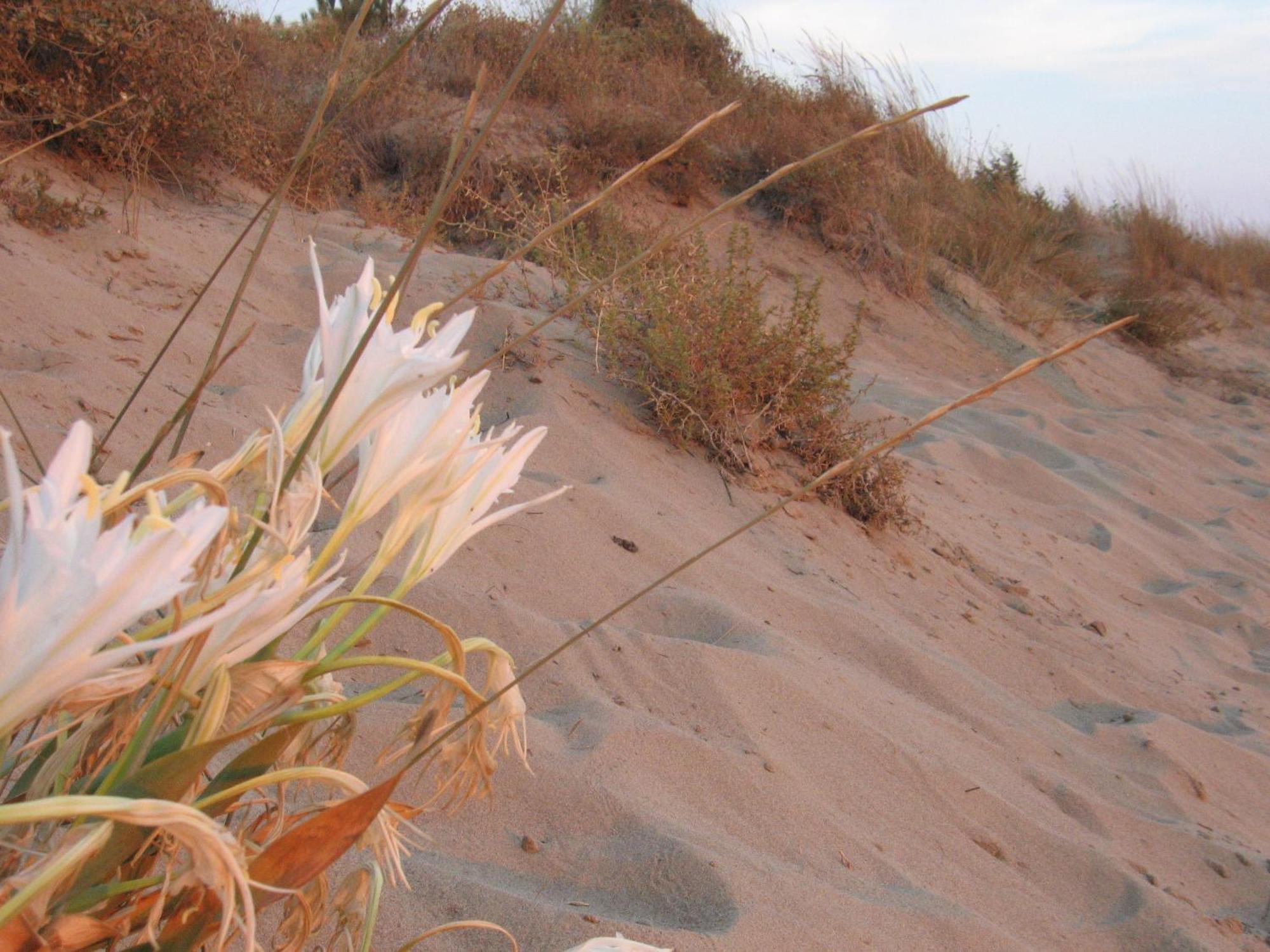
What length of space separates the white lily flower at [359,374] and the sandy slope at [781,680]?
0.70 metres

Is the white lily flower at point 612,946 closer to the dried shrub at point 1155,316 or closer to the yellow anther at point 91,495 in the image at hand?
the yellow anther at point 91,495

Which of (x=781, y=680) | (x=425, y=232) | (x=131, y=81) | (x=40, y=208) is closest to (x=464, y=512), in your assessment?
(x=425, y=232)

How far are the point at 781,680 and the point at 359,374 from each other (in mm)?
1588

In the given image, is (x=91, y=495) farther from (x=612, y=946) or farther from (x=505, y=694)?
(x=612, y=946)

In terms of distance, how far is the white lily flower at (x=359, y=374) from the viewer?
62 centimetres

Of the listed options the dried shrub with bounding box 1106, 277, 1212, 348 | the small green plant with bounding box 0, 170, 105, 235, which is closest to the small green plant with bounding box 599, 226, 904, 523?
the small green plant with bounding box 0, 170, 105, 235

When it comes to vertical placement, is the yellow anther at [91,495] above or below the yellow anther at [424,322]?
below

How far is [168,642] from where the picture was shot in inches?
16.5

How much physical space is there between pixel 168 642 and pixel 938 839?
167cm

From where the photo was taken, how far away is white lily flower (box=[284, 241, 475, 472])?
0.62 meters

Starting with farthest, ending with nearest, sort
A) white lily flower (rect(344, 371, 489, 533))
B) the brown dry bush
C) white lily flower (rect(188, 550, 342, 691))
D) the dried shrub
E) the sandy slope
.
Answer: the dried shrub → the brown dry bush → the sandy slope → white lily flower (rect(344, 371, 489, 533)) → white lily flower (rect(188, 550, 342, 691))

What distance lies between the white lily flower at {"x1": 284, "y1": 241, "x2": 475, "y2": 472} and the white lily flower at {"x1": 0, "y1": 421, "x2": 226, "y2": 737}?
184 mm

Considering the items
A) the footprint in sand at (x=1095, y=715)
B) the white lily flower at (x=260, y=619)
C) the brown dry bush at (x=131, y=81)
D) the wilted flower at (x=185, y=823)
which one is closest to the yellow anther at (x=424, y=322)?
the white lily flower at (x=260, y=619)

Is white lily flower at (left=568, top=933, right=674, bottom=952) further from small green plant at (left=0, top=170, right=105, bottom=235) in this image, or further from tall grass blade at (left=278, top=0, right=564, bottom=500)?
small green plant at (left=0, top=170, right=105, bottom=235)
